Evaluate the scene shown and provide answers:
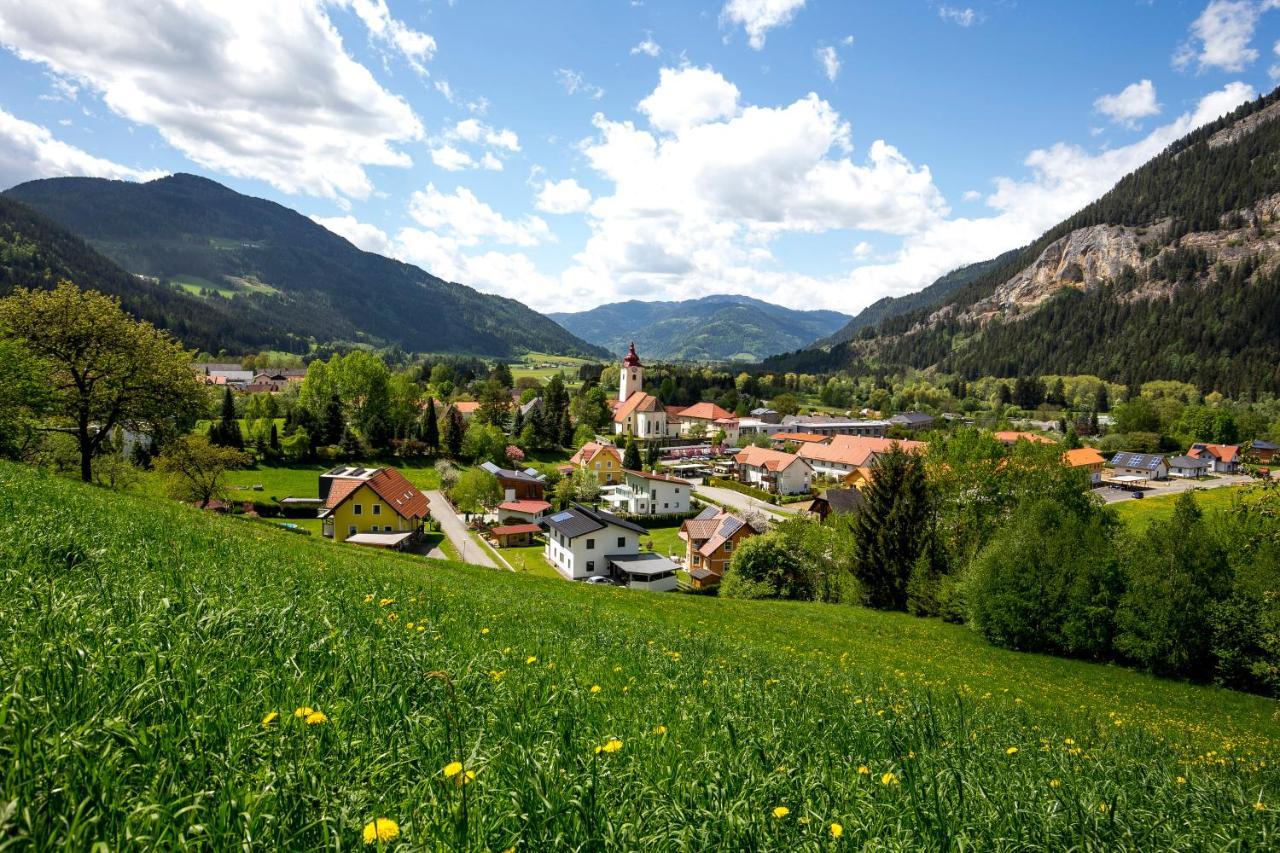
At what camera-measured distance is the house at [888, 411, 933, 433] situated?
153 metres

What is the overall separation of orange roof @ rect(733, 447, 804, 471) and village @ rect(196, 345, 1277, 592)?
22 centimetres

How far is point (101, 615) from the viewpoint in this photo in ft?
12.9

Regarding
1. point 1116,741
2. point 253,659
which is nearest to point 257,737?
point 253,659

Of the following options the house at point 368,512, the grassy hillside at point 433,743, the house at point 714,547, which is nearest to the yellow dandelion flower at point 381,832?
the grassy hillside at point 433,743

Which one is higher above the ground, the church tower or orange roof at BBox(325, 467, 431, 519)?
the church tower

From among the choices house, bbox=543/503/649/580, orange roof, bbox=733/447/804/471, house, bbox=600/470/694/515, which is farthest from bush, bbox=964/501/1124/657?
orange roof, bbox=733/447/804/471

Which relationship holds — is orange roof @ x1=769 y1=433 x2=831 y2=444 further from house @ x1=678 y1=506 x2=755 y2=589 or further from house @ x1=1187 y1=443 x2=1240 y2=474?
house @ x1=678 y1=506 x2=755 y2=589

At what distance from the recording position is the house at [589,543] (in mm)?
49406

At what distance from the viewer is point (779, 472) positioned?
8669 cm

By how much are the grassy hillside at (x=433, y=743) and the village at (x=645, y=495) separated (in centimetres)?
1554

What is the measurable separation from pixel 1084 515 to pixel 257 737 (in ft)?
134

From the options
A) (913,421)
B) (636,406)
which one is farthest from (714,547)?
(913,421)

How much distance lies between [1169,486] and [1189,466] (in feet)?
54.6

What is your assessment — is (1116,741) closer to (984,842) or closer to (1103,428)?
(984,842)
